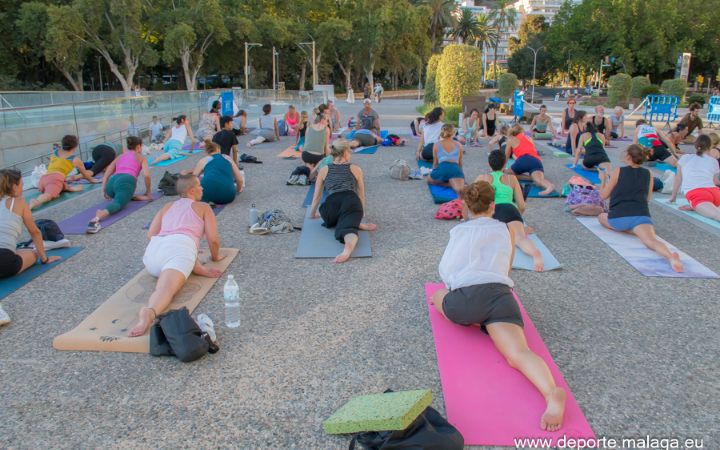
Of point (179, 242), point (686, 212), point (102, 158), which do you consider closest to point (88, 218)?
point (179, 242)

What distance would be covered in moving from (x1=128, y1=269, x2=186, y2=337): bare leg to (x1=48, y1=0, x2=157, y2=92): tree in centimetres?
3340

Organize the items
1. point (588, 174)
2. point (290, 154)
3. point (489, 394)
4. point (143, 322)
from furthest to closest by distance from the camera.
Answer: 1. point (290, 154)
2. point (588, 174)
3. point (143, 322)
4. point (489, 394)

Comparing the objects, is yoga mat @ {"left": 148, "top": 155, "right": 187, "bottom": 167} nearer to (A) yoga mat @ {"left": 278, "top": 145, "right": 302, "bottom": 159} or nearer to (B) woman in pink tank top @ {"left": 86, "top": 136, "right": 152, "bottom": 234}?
(A) yoga mat @ {"left": 278, "top": 145, "right": 302, "bottom": 159}

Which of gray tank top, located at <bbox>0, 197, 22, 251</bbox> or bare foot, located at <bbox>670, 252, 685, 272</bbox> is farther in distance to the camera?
bare foot, located at <bbox>670, 252, 685, 272</bbox>

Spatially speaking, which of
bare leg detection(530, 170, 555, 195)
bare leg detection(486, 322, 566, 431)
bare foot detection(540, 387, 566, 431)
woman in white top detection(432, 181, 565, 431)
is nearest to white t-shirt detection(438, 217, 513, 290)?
woman in white top detection(432, 181, 565, 431)

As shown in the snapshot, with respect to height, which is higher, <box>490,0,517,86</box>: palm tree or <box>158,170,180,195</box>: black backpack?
<box>490,0,517,86</box>: palm tree

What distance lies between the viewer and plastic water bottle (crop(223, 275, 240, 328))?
13.2 ft

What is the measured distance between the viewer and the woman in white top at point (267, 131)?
47.5 ft

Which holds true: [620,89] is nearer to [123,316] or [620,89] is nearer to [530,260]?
[530,260]

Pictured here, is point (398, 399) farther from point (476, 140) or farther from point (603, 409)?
point (476, 140)

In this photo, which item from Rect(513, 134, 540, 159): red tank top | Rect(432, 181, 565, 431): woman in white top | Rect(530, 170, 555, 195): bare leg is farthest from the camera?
Rect(513, 134, 540, 159): red tank top

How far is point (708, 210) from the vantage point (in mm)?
6996

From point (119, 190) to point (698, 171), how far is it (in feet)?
25.8

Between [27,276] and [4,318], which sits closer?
[4,318]
